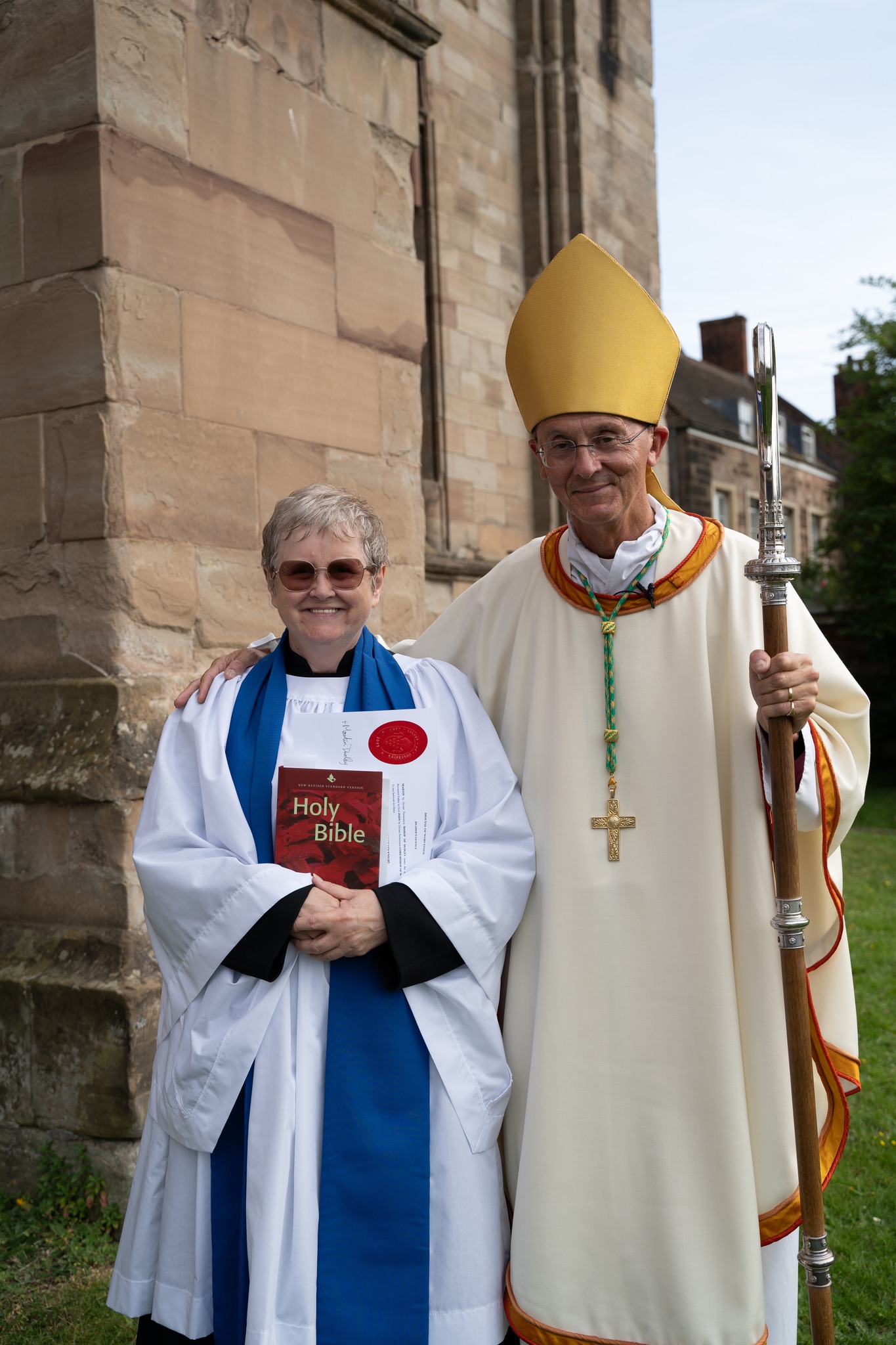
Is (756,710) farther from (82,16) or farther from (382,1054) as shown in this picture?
(82,16)

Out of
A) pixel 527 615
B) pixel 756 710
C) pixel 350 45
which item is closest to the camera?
pixel 756 710

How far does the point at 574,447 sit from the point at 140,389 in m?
1.64

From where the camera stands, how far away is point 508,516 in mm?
12008

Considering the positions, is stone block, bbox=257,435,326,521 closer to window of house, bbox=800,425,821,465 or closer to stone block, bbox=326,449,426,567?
stone block, bbox=326,449,426,567

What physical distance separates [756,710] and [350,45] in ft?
10.4

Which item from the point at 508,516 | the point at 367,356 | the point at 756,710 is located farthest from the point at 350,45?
the point at 508,516

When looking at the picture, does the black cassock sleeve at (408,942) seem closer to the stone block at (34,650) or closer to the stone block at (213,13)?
the stone block at (34,650)

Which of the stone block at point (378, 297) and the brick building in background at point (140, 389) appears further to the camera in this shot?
the stone block at point (378, 297)

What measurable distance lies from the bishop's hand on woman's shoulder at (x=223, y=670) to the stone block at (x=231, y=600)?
46.4 inches

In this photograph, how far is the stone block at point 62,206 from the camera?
3445mm

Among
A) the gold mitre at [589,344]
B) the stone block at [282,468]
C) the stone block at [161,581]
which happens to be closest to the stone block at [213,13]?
the stone block at [282,468]

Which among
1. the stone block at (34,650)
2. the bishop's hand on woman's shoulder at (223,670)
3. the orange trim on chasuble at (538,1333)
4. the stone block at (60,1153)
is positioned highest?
the stone block at (34,650)

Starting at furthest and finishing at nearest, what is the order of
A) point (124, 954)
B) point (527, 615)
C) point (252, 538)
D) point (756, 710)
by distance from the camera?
point (252, 538) → point (124, 954) → point (527, 615) → point (756, 710)

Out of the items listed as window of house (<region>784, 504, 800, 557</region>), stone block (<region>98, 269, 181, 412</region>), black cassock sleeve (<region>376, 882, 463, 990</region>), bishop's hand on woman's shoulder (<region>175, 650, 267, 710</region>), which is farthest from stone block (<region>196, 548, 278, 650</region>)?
window of house (<region>784, 504, 800, 557</region>)
